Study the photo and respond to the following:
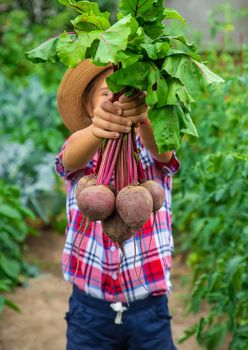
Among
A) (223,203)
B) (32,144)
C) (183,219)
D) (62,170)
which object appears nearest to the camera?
(62,170)

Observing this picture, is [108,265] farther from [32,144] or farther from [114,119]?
[32,144]

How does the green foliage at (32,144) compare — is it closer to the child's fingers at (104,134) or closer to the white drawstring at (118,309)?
the white drawstring at (118,309)

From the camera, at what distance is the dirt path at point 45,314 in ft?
11.3

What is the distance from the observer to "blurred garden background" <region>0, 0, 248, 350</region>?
277cm

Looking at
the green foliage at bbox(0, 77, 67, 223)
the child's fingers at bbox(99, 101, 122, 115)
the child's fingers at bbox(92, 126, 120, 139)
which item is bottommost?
the green foliage at bbox(0, 77, 67, 223)

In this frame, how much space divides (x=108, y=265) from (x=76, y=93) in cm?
59

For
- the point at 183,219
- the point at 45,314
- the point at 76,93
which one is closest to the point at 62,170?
the point at 76,93

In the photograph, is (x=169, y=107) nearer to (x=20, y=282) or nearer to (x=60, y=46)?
(x=60, y=46)

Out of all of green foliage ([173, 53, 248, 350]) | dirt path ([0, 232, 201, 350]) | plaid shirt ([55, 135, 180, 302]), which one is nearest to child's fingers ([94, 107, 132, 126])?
plaid shirt ([55, 135, 180, 302])

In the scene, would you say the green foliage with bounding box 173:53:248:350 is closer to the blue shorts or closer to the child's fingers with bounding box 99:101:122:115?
the blue shorts

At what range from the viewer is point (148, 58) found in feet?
5.54

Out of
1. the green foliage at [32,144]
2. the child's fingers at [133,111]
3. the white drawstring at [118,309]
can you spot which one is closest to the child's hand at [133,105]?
the child's fingers at [133,111]

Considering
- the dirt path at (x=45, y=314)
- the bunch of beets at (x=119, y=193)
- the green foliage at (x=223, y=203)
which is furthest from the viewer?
the dirt path at (x=45, y=314)

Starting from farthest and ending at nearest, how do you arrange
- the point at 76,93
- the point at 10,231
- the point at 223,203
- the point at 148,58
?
the point at 10,231
the point at 223,203
the point at 76,93
the point at 148,58
